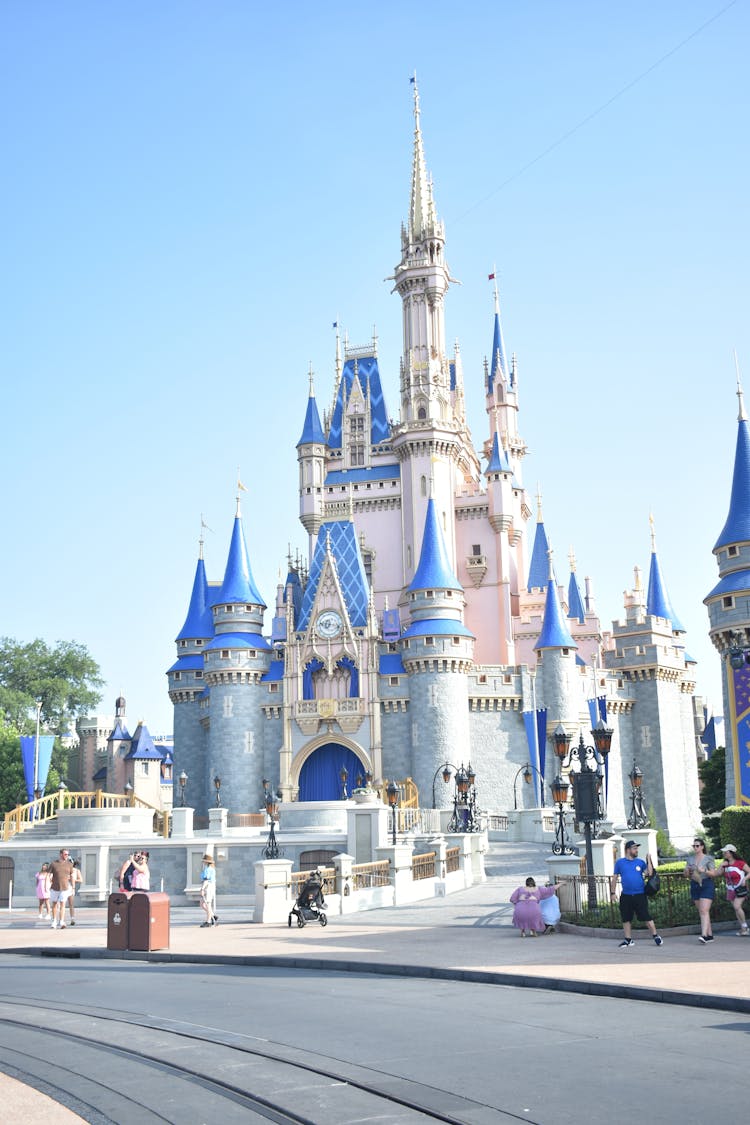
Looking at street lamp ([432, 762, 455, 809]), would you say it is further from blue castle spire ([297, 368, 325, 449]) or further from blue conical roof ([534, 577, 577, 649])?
blue castle spire ([297, 368, 325, 449])

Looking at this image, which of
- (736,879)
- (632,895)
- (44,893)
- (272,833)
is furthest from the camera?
(272,833)

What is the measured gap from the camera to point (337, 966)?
1599 cm

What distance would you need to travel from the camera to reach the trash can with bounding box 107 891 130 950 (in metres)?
18.8

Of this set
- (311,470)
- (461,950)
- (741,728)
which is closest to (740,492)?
(741,728)

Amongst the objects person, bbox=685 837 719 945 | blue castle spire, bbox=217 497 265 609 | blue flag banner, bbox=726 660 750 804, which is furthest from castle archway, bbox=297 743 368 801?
person, bbox=685 837 719 945

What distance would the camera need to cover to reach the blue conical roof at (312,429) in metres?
68.5

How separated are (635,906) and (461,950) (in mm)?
2644

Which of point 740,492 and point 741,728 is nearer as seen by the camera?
point 741,728

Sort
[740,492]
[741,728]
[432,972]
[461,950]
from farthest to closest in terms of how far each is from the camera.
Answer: [740,492], [741,728], [461,950], [432,972]

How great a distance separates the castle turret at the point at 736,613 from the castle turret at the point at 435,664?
1702cm

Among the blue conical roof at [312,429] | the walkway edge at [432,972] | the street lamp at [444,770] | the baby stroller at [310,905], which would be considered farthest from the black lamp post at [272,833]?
the blue conical roof at [312,429]

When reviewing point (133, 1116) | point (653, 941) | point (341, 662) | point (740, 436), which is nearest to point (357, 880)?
point (653, 941)

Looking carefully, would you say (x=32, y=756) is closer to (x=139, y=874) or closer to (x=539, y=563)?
(x=539, y=563)

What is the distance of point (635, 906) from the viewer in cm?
1673
